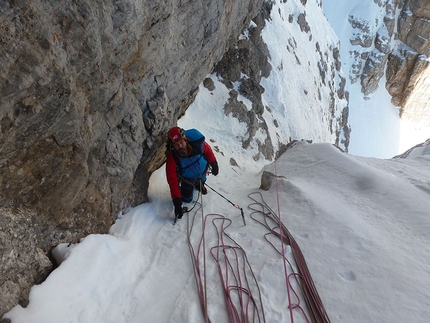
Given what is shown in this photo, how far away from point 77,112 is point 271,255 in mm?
3177

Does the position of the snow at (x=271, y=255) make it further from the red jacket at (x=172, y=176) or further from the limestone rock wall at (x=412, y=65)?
the limestone rock wall at (x=412, y=65)

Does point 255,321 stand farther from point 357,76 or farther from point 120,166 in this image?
point 357,76

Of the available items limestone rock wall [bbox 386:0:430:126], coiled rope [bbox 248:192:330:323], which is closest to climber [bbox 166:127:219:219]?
coiled rope [bbox 248:192:330:323]

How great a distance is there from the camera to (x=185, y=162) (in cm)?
515

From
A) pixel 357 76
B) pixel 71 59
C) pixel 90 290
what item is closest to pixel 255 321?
pixel 90 290

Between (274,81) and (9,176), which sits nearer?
(9,176)

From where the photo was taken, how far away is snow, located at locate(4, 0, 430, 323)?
2828 millimetres

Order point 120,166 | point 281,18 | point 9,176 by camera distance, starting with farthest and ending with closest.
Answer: point 281,18, point 120,166, point 9,176

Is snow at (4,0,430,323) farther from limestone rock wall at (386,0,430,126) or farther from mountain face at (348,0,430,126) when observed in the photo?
limestone rock wall at (386,0,430,126)

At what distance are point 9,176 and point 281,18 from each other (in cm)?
2132

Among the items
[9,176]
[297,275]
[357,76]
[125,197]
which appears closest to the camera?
[9,176]

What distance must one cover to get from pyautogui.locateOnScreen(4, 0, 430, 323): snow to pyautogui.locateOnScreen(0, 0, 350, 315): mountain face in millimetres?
380

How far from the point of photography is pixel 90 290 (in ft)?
9.85

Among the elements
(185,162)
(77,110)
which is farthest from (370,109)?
(77,110)
